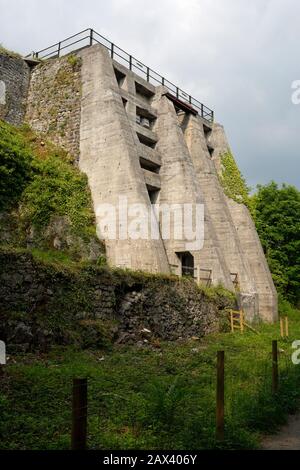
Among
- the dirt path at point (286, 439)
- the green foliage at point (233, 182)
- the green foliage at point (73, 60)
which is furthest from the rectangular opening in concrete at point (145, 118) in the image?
the dirt path at point (286, 439)

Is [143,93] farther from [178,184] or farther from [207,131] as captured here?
[178,184]

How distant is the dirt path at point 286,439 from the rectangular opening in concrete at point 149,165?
17395mm

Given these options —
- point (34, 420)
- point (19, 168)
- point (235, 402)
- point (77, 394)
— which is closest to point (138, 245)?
point (19, 168)

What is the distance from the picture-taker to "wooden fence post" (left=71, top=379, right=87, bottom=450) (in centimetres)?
362

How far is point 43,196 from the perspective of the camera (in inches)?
698

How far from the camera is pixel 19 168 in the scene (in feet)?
59.0

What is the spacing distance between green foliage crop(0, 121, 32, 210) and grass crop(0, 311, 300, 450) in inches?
356

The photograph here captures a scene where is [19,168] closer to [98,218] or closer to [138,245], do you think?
[98,218]

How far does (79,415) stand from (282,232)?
1164 inches

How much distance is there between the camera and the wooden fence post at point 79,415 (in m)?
3.62

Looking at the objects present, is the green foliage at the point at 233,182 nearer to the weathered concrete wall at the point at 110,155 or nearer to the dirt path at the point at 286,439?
the weathered concrete wall at the point at 110,155

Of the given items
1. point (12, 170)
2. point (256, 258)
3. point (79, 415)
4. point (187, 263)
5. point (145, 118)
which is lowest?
point (79, 415)

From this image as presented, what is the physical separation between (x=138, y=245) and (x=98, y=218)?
2740mm

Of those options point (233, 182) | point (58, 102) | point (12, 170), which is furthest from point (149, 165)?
point (12, 170)
